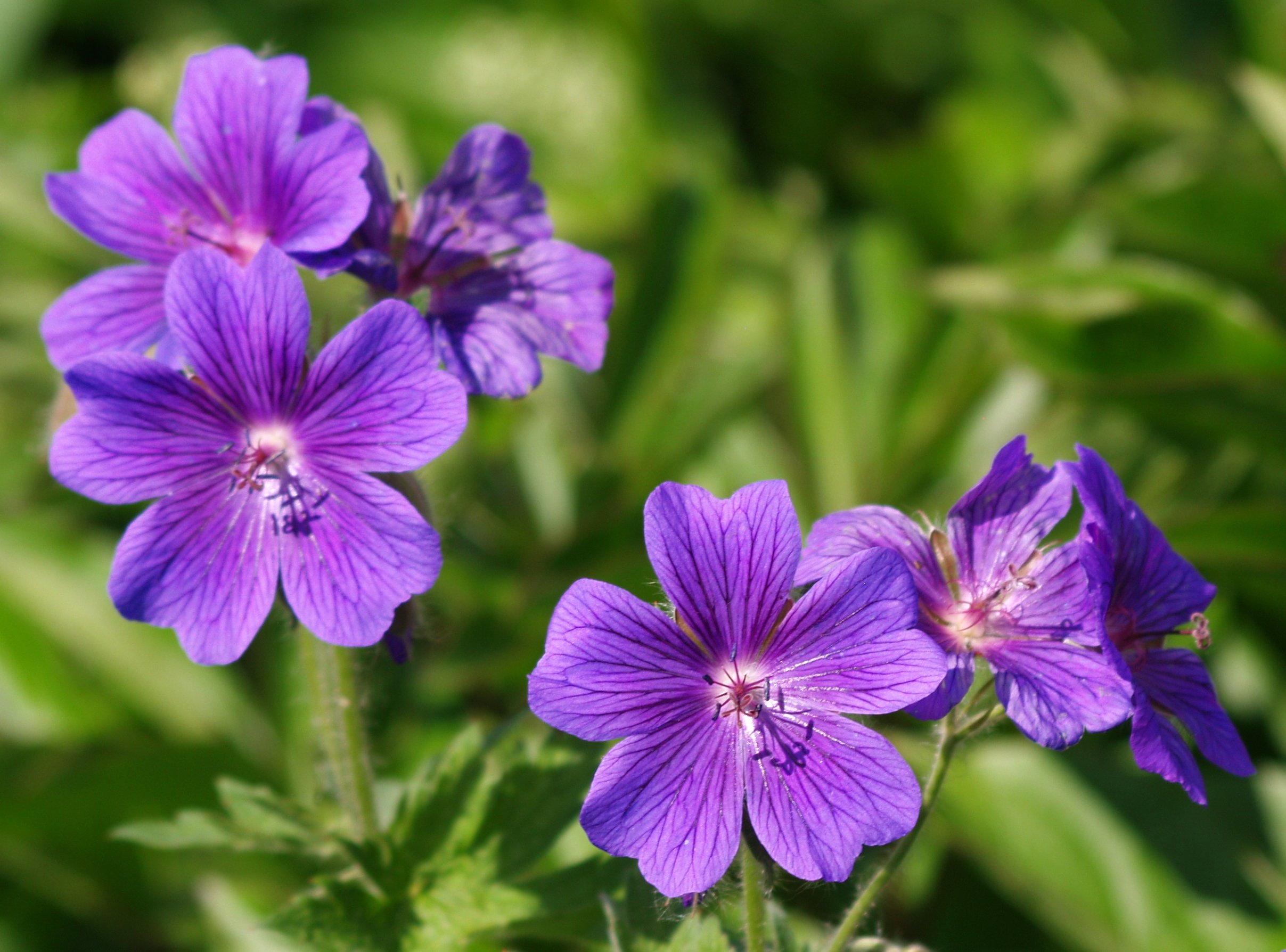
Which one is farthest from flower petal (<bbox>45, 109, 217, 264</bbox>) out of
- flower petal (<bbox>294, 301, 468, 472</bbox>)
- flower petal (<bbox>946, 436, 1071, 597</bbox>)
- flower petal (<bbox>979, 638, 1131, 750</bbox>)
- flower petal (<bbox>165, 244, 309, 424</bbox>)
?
flower petal (<bbox>979, 638, 1131, 750</bbox>)

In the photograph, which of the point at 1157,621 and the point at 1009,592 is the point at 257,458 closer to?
the point at 1009,592

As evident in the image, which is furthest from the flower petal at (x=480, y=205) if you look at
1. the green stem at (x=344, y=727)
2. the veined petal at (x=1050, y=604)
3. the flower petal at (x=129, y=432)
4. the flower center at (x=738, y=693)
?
the veined petal at (x=1050, y=604)

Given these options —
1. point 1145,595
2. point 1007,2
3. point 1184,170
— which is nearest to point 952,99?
point 1007,2

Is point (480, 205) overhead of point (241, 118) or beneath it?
beneath

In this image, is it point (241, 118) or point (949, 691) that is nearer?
point (949, 691)

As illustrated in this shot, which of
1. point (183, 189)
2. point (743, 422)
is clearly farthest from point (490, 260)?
point (743, 422)

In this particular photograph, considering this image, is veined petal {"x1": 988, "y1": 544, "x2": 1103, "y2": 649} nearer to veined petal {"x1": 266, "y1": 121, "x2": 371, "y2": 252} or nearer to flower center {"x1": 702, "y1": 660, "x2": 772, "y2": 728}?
flower center {"x1": 702, "y1": 660, "x2": 772, "y2": 728}
